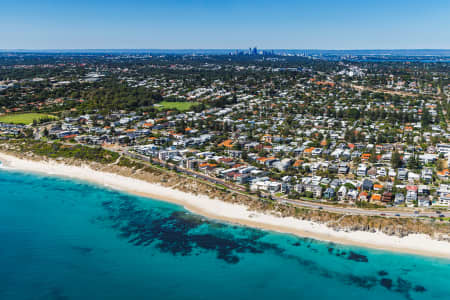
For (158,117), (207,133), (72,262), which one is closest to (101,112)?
(158,117)

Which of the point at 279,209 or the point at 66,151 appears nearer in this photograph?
the point at 279,209

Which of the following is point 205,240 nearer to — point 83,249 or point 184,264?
point 184,264

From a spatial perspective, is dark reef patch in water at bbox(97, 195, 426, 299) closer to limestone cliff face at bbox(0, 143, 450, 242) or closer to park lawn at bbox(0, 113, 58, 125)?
limestone cliff face at bbox(0, 143, 450, 242)

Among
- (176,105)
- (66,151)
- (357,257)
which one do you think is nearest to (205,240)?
(357,257)

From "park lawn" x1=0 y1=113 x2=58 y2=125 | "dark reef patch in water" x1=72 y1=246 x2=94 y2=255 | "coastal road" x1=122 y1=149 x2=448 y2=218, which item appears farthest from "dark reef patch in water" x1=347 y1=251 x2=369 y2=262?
"park lawn" x1=0 y1=113 x2=58 y2=125

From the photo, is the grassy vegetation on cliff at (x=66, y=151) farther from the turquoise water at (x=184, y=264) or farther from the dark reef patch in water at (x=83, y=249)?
the dark reef patch in water at (x=83, y=249)

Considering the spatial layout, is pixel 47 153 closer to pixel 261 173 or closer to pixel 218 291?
pixel 261 173
